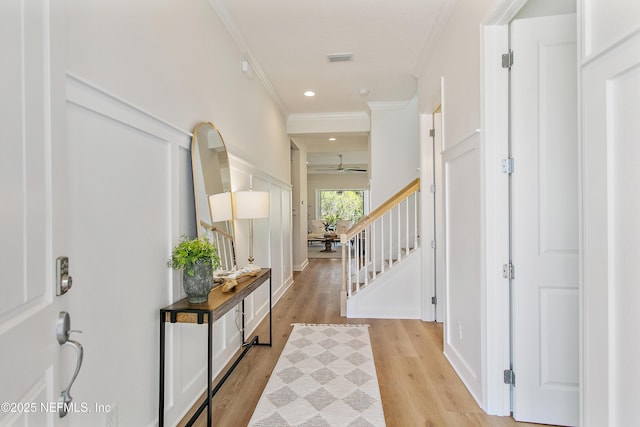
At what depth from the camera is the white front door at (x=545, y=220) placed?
1945 mm

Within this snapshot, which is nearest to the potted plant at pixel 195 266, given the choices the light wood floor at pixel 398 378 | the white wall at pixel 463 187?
the light wood floor at pixel 398 378

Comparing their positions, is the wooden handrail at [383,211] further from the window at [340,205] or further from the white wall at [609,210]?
the window at [340,205]

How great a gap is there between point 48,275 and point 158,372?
1.27 m

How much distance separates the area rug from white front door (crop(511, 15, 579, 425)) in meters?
0.93

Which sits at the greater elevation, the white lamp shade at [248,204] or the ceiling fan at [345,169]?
the ceiling fan at [345,169]

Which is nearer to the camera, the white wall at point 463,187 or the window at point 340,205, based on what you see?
the white wall at point 463,187

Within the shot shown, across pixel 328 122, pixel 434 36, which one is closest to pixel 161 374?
pixel 434 36

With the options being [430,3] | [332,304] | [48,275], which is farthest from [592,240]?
[332,304]

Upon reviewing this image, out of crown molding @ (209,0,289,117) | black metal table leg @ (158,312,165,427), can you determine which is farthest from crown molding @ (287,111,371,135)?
black metal table leg @ (158,312,165,427)

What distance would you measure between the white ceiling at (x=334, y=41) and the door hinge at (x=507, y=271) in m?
2.02

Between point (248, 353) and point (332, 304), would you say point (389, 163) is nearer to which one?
point (332, 304)

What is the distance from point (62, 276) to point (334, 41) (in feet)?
10.3

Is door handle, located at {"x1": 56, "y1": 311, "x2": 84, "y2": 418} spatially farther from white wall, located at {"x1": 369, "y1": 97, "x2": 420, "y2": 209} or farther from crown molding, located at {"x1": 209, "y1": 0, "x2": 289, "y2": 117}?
white wall, located at {"x1": 369, "y1": 97, "x2": 420, "y2": 209}

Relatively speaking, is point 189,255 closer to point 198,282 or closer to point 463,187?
point 198,282
